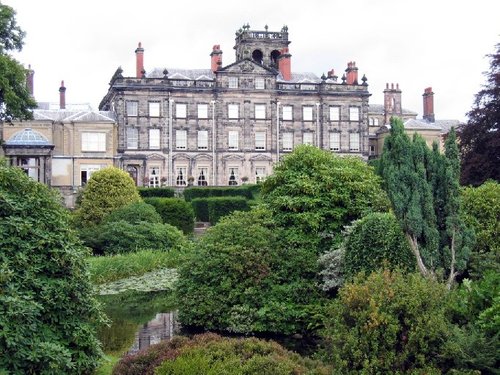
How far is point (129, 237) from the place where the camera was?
2678 cm

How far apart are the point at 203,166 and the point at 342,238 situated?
42.6 meters

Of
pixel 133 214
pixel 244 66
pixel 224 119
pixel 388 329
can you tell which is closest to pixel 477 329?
pixel 388 329

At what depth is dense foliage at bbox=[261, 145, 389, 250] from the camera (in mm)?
15812

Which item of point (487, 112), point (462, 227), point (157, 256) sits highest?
point (487, 112)

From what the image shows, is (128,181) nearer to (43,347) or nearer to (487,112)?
(487,112)

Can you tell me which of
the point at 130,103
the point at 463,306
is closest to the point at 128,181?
the point at 463,306

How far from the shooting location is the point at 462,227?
12.8 meters

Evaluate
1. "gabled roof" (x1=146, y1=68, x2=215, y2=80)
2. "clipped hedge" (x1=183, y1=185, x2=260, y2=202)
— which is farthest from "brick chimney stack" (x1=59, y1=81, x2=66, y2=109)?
"clipped hedge" (x1=183, y1=185, x2=260, y2=202)

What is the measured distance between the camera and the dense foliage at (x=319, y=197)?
1581cm

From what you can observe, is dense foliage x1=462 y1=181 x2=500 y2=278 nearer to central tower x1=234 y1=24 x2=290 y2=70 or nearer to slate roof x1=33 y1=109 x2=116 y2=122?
slate roof x1=33 y1=109 x2=116 y2=122

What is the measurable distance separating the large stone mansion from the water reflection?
37428 millimetres

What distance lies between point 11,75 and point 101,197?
19.7 feet

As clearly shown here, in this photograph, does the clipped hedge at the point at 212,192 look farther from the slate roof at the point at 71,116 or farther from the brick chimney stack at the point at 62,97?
the brick chimney stack at the point at 62,97

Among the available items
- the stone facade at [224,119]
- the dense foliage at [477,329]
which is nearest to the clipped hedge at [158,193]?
the stone facade at [224,119]
